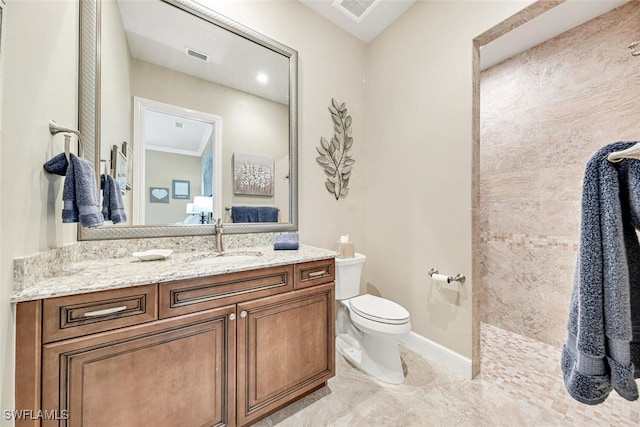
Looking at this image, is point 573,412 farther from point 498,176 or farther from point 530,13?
point 530,13

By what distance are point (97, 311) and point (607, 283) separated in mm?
1506

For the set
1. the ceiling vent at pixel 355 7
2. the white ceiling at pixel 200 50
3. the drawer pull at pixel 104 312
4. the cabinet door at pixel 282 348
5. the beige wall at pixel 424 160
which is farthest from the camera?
the ceiling vent at pixel 355 7

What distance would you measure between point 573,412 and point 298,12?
3.25m

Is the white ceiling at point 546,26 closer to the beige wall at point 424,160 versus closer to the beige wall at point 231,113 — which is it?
the beige wall at point 424,160

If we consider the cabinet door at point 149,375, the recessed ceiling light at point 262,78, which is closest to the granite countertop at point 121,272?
the cabinet door at point 149,375

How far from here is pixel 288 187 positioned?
195cm

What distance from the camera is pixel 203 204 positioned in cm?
164

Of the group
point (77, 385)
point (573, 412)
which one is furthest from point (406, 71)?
point (77, 385)

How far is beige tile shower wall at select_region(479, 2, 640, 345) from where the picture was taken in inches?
70.0

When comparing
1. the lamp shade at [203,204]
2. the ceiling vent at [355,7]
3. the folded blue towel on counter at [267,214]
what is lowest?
the folded blue towel on counter at [267,214]

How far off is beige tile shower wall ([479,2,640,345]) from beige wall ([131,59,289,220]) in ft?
6.71

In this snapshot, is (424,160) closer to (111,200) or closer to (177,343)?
(177,343)

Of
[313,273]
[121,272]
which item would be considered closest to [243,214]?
[313,273]

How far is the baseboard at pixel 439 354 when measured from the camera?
166 centimetres
